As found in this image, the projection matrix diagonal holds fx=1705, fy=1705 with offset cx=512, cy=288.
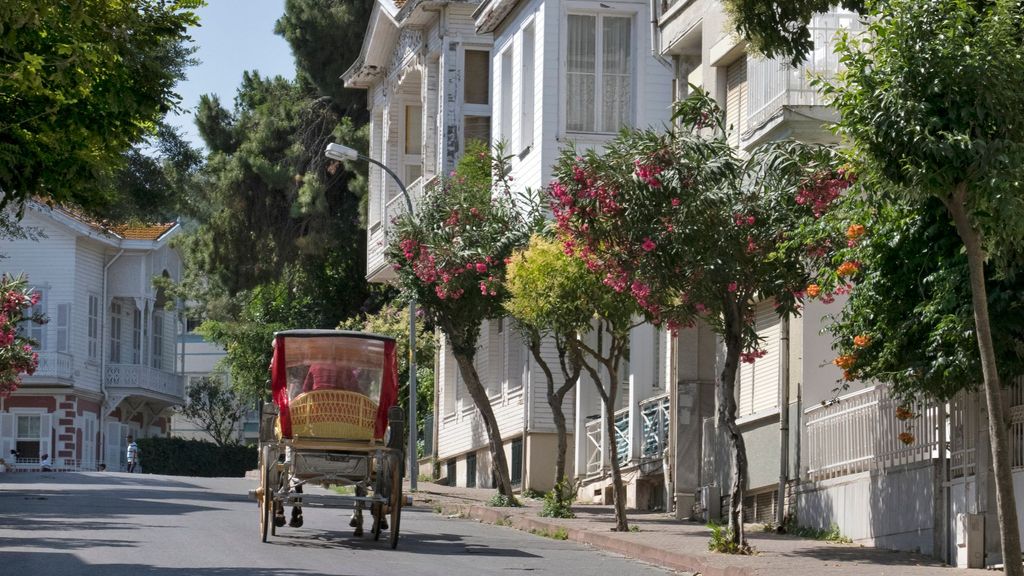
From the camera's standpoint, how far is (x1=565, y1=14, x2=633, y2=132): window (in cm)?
3125

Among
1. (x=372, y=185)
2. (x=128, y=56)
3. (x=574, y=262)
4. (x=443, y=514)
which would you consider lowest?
(x=443, y=514)

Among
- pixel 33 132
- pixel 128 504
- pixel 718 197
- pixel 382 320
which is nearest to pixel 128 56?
pixel 33 132

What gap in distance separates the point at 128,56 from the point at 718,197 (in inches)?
247

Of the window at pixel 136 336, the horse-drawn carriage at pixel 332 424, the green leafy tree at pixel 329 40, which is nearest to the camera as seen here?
the horse-drawn carriage at pixel 332 424

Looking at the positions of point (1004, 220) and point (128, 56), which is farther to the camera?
point (128, 56)

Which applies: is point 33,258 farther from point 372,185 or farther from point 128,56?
point 128,56

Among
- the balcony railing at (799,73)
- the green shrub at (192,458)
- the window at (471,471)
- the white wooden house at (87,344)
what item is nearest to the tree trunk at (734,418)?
the balcony railing at (799,73)

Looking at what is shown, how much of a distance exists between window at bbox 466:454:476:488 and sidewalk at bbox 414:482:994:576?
1052cm

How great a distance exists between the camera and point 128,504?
90.0ft

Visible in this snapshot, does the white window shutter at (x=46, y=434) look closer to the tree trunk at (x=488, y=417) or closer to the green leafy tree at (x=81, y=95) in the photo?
the tree trunk at (x=488, y=417)

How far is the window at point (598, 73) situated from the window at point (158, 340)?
42.6 metres

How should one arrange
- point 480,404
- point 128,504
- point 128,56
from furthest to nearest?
point 480,404 → point 128,504 → point 128,56

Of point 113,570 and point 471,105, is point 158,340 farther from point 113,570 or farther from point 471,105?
point 113,570

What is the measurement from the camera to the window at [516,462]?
3325 cm
